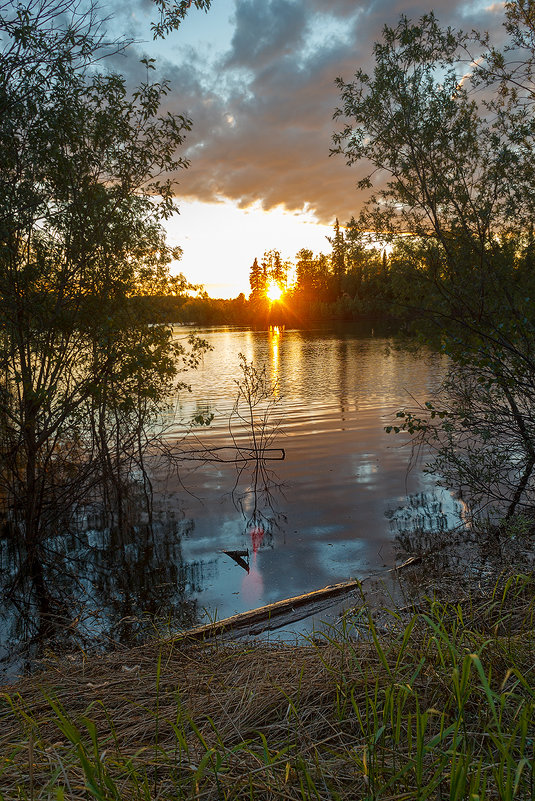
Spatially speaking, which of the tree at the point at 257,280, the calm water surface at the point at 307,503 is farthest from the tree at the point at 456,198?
the tree at the point at 257,280

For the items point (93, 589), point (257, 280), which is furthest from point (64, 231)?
point (257, 280)

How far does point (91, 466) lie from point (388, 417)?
1650cm

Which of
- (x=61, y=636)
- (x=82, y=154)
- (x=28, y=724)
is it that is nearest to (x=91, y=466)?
(x=61, y=636)

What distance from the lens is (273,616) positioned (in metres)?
7.50

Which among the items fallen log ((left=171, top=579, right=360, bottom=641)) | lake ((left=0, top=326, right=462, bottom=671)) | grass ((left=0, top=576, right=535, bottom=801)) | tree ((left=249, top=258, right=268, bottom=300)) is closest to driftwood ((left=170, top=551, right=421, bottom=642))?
fallen log ((left=171, top=579, right=360, bottom=641))

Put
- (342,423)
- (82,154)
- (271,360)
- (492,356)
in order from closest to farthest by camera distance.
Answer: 1. (492,356)
2. (82,154)
3. (342,423)
4. (271,360)

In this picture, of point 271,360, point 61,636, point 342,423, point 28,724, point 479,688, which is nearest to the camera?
point 479,688

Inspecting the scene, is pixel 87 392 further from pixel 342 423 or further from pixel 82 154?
pixel 342 423

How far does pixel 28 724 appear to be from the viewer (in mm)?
3668

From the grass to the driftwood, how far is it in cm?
164

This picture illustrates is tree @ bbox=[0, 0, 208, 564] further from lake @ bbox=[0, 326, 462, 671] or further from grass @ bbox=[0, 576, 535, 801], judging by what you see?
grass @ bbox=[0, 576, 535, 801]

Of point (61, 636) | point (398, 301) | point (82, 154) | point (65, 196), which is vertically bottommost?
point (61, 636)

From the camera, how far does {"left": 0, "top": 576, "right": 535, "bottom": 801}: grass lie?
2531mm

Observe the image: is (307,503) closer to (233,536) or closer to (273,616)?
(233,536)
